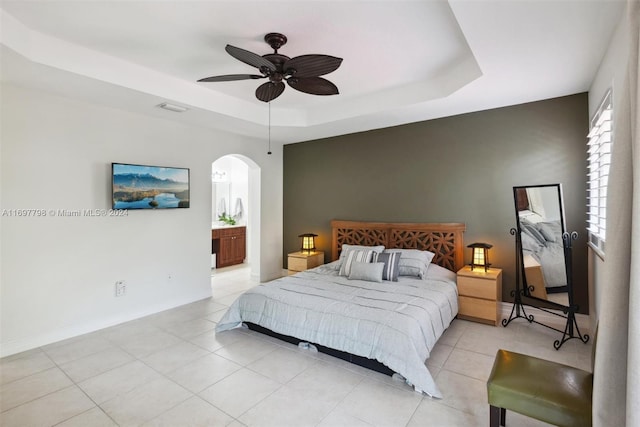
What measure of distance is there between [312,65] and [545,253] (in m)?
3.21

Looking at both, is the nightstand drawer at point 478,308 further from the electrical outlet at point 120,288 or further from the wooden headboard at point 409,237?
the electrical outlet at point 120,288

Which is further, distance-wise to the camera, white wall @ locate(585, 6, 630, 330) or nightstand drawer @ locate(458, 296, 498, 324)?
nightstand drawer @ locate(458, 296, 498, 324)

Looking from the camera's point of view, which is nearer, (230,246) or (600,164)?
(600,164)

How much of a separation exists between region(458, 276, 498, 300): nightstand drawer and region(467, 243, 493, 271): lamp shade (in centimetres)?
25

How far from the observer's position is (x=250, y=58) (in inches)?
95.0

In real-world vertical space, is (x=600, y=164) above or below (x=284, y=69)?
below

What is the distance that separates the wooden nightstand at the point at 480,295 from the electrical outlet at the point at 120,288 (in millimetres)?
4336

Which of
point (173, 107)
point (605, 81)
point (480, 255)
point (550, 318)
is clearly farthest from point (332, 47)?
point (550, 318)

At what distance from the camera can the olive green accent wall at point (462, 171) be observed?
374cm

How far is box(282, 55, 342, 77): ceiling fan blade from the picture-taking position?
2379 millimetres

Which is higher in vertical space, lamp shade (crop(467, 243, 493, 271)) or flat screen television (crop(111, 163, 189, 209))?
flat screen television (crop(111, 163, 189, 209))

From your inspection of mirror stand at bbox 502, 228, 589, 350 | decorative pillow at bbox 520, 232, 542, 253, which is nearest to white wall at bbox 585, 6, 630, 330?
mirror stand at bbox 502, 228, 589, 350

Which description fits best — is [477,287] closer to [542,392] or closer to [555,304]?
[555,304]

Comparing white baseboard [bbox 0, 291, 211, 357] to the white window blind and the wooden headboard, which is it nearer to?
the wooden headboard
